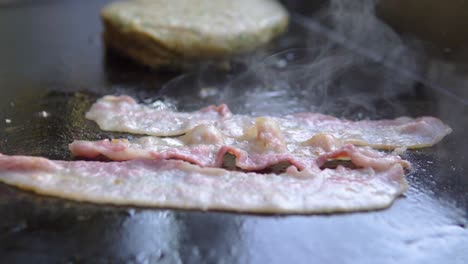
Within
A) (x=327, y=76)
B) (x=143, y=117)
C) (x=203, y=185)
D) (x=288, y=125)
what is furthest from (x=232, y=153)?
(x=327, y=76)

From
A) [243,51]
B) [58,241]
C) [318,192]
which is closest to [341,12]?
[243,51]

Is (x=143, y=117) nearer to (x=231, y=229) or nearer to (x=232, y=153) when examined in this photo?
(x=232, y=153)

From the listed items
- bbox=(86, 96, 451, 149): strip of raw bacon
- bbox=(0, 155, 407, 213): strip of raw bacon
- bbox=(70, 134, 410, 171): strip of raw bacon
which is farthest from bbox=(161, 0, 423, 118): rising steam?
bbox=(0, 155, 407, 213): strip of raw bacon

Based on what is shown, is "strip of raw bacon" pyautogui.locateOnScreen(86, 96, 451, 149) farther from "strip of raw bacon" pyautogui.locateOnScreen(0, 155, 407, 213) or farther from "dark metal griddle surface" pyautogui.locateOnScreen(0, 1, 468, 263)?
"strip of raw bacon" pyautogui.locateOnScreen(0, 155, 407, 213)


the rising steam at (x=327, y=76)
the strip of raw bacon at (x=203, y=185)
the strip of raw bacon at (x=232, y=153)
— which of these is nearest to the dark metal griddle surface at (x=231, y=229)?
the strip of raw bacon at (x=203, y=185)

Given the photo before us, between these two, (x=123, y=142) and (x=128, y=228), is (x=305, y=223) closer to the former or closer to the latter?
(x=128, y=228)

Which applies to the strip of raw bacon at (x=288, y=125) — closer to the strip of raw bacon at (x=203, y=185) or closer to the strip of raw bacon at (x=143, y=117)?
the strip of raw bacon at (x=143, y=117)
